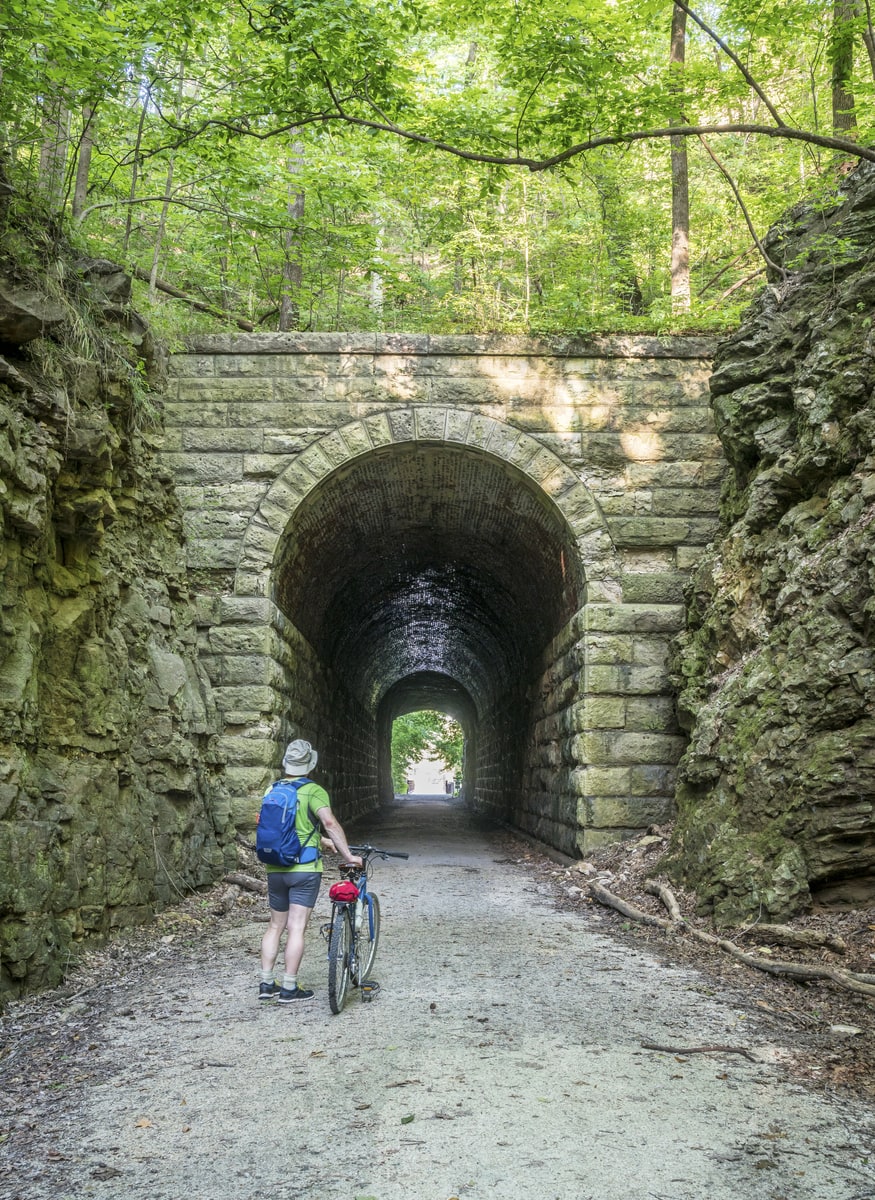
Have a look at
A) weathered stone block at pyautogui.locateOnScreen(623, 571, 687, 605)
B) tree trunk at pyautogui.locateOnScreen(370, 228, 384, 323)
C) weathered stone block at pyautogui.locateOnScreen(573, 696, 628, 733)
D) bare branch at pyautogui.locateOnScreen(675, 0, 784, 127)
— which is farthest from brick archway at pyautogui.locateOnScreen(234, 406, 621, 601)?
tree trunk at pyautogui.locateOnScreen(370, 228, 384, 323)

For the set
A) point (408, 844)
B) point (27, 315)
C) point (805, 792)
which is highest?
point (27, 315)

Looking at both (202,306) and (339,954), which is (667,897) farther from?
(202,306)

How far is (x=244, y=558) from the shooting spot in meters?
9.69

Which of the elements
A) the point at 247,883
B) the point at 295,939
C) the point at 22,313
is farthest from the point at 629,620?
the point at 22,313

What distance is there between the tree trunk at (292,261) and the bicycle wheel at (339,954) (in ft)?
30.8

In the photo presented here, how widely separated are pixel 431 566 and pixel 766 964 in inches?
414

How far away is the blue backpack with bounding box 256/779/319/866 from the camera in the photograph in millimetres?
4863

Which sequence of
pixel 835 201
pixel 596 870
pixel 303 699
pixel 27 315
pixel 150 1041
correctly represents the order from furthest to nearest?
pixel 303 699
pixel 596 870
pixel 835 201
pixel 27 315
pixel 150 1041

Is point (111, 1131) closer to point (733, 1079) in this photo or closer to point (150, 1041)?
point (150, 1041)

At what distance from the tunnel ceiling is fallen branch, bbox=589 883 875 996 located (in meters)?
4.29

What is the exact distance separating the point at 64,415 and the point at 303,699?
7184 millimetres

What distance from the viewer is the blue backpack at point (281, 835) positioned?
191 inches

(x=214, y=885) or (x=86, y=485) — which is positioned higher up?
(x=86, y=485)

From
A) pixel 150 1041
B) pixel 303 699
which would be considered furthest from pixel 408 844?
pixel 150 1041
